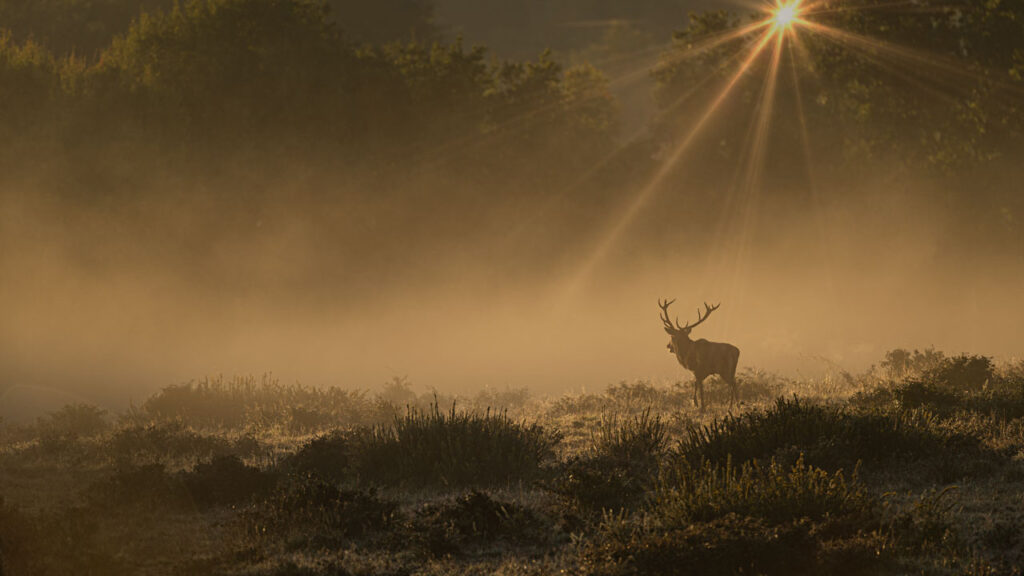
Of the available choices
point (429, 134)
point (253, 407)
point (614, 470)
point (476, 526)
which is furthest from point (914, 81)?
point (476, 526)

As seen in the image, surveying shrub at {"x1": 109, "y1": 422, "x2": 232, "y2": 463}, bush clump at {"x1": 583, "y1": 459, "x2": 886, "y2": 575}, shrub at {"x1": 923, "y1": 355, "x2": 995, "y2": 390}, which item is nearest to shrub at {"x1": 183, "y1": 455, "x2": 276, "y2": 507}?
shrub at {"x1": 109, "y1": 422, "x2": 232, "y2": 463}

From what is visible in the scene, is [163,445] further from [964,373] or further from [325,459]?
[964,373]

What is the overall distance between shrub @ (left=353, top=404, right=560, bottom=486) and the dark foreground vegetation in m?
0.03

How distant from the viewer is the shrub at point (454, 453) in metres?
12.1

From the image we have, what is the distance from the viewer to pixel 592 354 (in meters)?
34.3

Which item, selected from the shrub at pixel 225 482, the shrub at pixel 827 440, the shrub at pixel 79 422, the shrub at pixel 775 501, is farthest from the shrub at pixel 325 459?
the shrub at pixel 79 422

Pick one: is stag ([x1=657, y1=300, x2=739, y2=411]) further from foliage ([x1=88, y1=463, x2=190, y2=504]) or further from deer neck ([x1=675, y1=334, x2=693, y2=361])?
foliage ([x1=88, y1=463, x2=190, y2=504])

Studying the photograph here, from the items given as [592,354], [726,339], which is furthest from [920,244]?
[592,354]

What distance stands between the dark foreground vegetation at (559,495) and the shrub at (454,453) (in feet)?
0.10

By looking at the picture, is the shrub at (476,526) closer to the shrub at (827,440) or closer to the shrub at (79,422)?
the shrub at (827,440)

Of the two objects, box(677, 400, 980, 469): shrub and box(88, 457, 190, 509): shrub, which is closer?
box(677, 400, 980, 469): shrub

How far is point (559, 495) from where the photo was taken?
1021 cm

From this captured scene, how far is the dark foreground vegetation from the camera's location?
26.5 ft

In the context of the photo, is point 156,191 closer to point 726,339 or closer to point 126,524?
point 726,339
